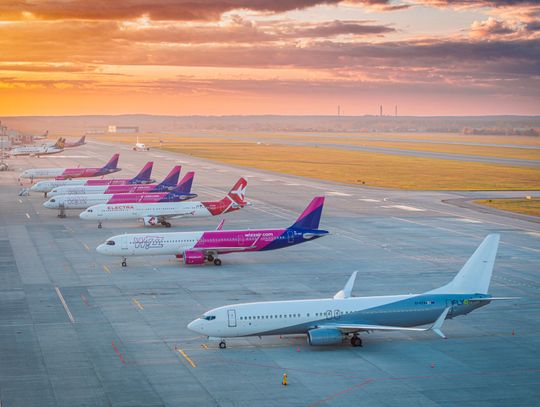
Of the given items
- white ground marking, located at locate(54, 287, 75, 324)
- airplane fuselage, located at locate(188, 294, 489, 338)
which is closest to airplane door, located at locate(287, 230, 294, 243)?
white ground marking, located at locate(54, 287, 75, 324)

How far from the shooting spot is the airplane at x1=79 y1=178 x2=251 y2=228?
104250mm

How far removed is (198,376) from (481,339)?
20.8 meters

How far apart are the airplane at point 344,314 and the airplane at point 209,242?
27.7m

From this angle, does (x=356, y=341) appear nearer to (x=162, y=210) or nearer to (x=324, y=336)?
(x=324, y=336)

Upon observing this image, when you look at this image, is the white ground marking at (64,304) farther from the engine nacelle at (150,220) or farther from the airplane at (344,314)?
the engine nacelle at (150,220)

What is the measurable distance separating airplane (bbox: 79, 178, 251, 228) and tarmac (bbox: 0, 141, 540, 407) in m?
2.16

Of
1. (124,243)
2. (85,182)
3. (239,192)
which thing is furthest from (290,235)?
(85,182)

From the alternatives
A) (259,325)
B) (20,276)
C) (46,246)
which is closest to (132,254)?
(20,276)

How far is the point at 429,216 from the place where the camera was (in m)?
117

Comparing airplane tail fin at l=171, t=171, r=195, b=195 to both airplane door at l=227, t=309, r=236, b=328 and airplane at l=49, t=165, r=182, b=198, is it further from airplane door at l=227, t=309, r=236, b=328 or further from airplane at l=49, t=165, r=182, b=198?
airplane door at l=227, t=309, r=236, b=328

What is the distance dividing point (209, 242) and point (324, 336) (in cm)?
3075

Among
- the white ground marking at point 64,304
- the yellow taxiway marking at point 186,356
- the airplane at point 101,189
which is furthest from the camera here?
the airplane at point 101,189

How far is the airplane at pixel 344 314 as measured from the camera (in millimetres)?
50344

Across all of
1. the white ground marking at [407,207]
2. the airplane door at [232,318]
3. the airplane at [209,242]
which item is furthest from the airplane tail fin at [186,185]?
the airplane door at [232,318]
